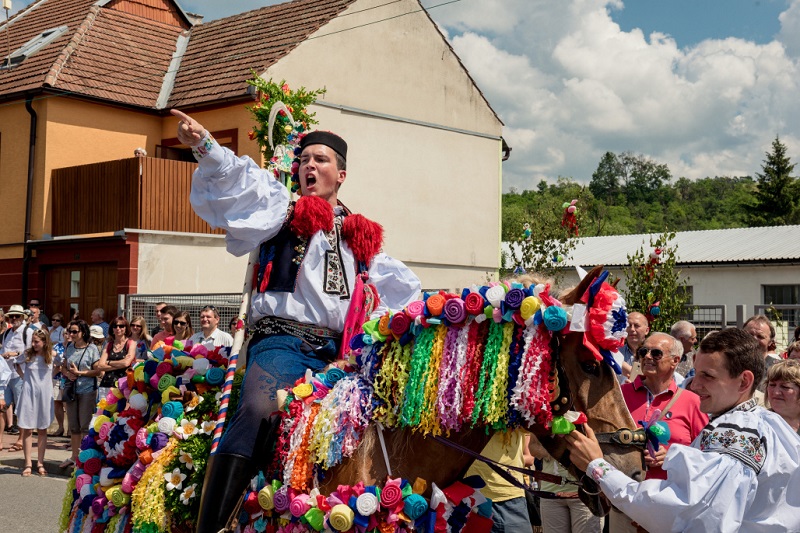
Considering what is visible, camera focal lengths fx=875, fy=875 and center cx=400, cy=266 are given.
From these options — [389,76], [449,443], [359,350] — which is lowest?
[449,443]

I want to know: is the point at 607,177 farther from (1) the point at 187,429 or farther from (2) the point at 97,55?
(1) the point at 187,429

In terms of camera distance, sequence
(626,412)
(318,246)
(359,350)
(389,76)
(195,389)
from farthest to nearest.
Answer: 1. (389,76)
2. (195,389)
3. (318,246)
4. (359,350)
5. (626,412)

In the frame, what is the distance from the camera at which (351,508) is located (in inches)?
147

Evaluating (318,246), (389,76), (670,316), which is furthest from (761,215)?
(318,246)

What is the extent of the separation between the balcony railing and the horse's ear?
15.7 metres

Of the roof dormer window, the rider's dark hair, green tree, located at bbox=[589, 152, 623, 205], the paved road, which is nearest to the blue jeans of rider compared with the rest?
the rider's dark hair

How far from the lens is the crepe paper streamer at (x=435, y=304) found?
3.81 metres

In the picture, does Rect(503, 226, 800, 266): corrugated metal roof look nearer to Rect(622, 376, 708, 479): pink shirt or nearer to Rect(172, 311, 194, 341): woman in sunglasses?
Rect(172, 311, 194, 341): woman in sunglasses

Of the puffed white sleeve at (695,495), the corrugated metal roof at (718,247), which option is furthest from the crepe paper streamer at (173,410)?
the corrugated metal roof at (718,247)

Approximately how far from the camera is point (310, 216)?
Answer: 14.8ft

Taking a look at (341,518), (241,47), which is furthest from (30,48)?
(341,518)

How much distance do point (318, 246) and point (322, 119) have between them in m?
15.8

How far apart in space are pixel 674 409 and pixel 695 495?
2788 millimetres

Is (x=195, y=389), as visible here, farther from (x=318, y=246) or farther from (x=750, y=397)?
(x=750, y=397)
